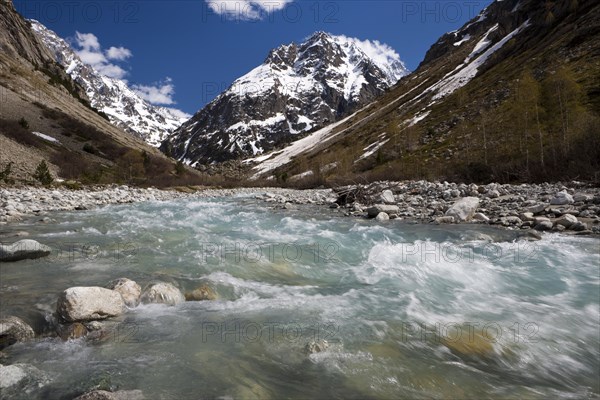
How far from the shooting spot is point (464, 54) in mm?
124688

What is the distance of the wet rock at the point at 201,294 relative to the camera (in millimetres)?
6301

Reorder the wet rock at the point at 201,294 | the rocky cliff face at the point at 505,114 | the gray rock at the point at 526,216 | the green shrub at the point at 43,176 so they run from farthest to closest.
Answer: the rocky cliff face at the point at 505,114 → the green shrub at the point at 43,176 → the gray rock at the point at 526,216 → the wet rock at the point at 201,294

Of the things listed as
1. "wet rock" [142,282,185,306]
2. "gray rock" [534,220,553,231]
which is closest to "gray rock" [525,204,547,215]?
"gray rock" [534,220,553,231]

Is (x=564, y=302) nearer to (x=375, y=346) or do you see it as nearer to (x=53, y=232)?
(x=375, y=346)

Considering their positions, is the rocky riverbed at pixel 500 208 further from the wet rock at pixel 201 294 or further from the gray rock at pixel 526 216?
the wet rock at pixel 201 294

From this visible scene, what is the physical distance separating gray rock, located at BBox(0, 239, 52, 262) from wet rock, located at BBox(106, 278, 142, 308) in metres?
3.73

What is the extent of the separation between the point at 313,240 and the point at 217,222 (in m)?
6.34

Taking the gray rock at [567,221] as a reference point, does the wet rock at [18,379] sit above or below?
below

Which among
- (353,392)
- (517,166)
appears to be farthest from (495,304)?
(517,166)

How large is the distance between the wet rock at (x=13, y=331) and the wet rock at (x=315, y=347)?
3837mm

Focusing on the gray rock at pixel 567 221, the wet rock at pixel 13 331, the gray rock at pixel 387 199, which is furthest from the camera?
the gray rock at pixel 387 199

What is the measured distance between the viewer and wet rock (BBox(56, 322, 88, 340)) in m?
4.58

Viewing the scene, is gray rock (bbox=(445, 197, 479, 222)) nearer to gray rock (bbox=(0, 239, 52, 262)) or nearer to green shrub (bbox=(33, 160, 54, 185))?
gray rock (bbox=(0, 239, 52, 262))

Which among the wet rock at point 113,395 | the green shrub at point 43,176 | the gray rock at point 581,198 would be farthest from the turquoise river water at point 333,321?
the green shrub at point 43,176
